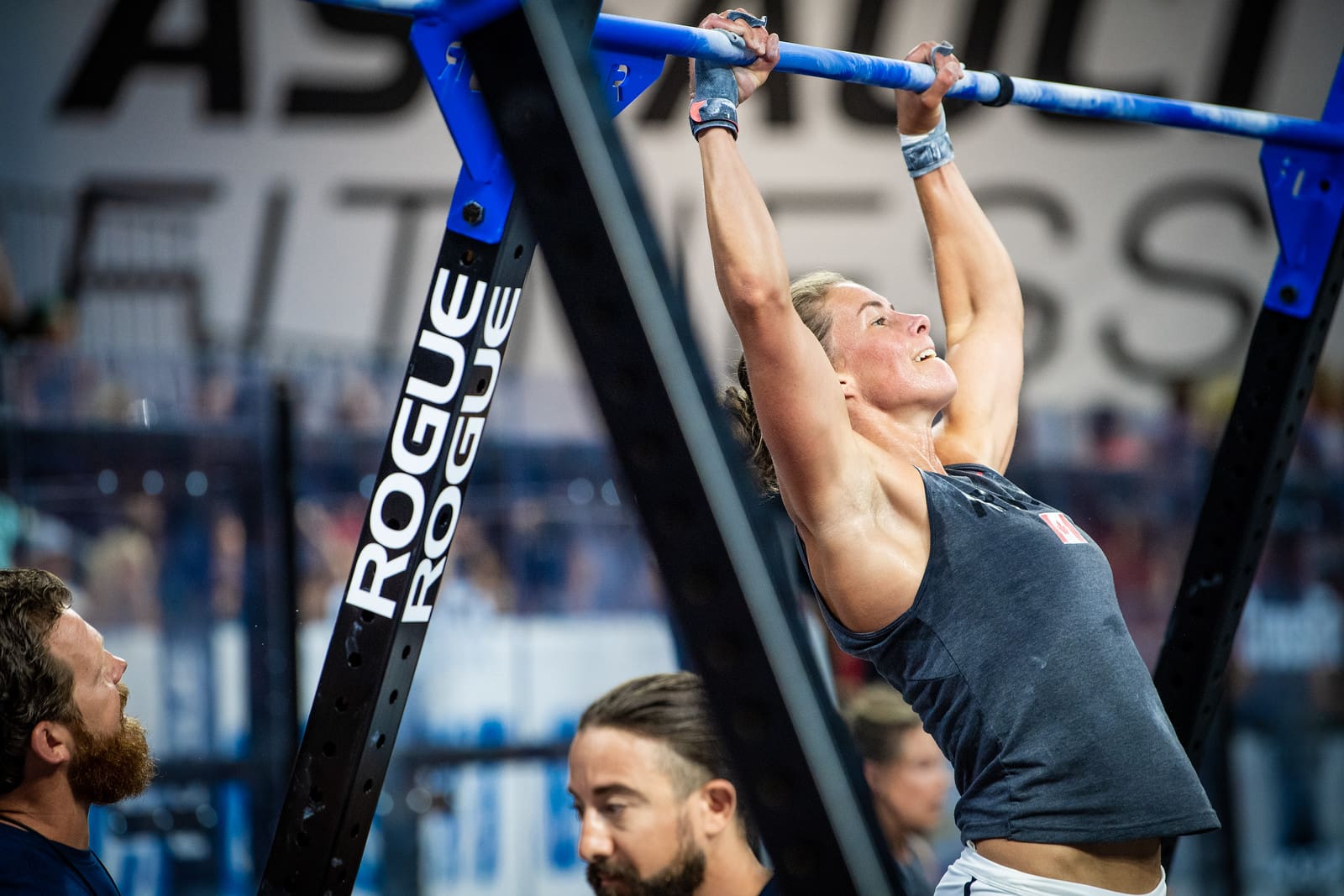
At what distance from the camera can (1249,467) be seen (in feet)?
7.93

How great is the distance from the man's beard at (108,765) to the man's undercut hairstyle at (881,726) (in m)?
1.72

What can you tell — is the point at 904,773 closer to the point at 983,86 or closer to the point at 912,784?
the point at 912,784

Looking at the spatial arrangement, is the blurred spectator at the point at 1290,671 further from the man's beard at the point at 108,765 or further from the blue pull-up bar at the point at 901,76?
the man's beard at the point at 108,765

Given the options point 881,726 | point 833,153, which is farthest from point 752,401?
point 833,153

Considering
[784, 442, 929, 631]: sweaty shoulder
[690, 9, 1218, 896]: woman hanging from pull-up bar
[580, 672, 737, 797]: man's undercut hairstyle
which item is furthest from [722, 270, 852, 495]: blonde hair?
[580, 672, 737, 797]: man's undercut hairstyle

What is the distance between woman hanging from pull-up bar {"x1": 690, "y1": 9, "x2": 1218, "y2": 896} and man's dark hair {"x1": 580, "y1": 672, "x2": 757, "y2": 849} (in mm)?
432

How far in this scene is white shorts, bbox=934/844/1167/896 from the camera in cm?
174

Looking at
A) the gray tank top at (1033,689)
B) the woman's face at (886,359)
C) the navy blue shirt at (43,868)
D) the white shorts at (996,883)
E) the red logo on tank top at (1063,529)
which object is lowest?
the navy blue shirt at (43,868)

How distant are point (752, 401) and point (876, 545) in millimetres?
404

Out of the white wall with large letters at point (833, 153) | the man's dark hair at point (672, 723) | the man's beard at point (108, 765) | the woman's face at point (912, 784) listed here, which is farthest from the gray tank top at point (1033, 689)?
the white wall with large letters at point (833, 153)

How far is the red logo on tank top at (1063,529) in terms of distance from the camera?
6.24 feet

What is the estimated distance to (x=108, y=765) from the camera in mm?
2096

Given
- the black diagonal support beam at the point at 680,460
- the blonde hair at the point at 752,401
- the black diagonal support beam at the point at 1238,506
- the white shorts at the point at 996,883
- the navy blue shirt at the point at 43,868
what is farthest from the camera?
the black diagonal support beam at the point at 1238,506

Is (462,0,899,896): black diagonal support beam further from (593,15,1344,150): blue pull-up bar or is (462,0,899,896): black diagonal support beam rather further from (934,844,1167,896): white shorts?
(934,844,1167,896): white shorts
